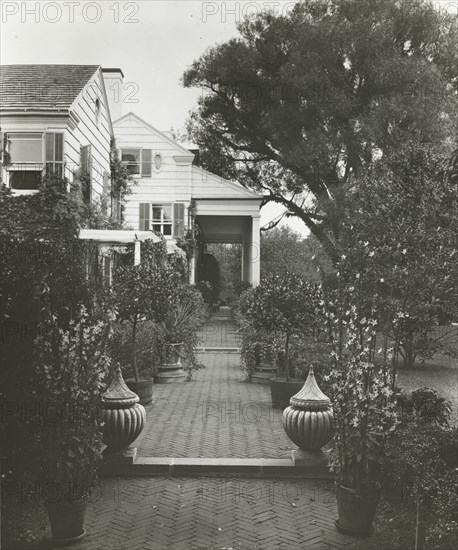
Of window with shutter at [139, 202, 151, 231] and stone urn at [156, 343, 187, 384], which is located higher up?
window with shutter at [139, 202, 151, 231]

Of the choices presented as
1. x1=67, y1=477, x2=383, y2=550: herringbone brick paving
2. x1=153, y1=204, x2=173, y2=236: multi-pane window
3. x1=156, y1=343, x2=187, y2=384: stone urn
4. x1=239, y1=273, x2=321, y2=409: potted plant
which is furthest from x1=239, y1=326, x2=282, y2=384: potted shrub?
x1=153, y1=204, x2=173, y2=236: multi-pane window

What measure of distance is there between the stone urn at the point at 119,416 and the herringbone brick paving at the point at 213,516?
0.46 meters

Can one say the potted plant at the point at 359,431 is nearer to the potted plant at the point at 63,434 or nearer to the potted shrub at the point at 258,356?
the potted plant at the point at 63,434

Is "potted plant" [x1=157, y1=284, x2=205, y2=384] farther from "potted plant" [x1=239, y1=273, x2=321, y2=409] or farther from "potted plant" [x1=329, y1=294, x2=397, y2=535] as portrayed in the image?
"potted plant" [x1=329, y1=294, x2=397, y2=535]

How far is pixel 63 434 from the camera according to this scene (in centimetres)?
538

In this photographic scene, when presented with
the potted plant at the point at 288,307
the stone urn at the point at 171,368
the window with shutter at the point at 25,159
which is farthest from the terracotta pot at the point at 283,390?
the window with shutter at the point at 25,159

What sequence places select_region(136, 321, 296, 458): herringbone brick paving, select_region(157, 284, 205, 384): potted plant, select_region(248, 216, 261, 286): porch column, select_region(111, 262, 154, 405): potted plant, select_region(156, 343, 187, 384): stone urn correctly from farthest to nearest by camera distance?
select_region(248, 216, 261, 286): porch column < select_region(157, 284, 205, 384): potted plant < select_region(156, 343, 187, 384): stone urn < select_region(111, 262, 154, 405): potted plant < select_region(136, 321, 296, 458): herringbone brick paving

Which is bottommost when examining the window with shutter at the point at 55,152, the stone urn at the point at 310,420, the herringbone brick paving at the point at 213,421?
the herringbone brick paving at the point at 213,421

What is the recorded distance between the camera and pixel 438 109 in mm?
22672

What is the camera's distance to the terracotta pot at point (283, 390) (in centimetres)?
1080

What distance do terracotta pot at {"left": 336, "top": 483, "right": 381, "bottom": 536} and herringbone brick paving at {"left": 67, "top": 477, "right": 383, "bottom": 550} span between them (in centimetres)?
10

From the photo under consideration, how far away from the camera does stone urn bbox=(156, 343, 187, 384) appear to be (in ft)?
45.9

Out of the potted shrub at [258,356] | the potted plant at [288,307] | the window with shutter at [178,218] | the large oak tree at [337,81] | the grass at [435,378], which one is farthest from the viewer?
the window with shutter at [178,218]

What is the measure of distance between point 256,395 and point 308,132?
1531 centimetres
